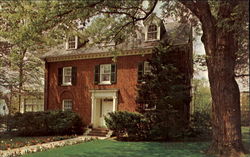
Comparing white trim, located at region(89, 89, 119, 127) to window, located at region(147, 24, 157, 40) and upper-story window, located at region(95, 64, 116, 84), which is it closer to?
upper-story window, located at region(95, 64, 116, 84)

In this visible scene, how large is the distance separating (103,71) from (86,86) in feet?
6.37

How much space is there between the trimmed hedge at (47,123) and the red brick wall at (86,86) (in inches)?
65.0

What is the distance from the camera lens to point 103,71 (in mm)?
19484

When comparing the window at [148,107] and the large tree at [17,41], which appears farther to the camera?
the window at [148,107]

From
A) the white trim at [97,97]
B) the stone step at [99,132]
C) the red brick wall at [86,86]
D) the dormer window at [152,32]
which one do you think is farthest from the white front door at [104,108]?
the dormer window at [152,32]

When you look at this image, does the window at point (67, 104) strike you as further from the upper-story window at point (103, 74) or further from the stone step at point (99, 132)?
the stone step at point (99, 132)

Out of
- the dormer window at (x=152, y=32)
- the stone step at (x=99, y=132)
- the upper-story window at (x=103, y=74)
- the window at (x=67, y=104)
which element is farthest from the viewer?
the window at (x=67, y=104)

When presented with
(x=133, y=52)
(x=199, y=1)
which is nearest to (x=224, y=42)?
(x=199, y=1)

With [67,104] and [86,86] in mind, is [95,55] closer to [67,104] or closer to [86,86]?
[86,86]

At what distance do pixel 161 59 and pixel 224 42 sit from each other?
5.34 metres

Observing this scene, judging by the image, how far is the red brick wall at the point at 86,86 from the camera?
717 inches

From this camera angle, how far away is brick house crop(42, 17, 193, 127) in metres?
17.6

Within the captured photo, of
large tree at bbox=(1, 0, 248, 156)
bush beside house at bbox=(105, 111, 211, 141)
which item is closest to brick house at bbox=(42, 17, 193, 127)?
bush beside house at bbox=(105, 111, 211, 141)

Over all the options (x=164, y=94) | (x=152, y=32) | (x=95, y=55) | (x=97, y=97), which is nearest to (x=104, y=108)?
(x=97, y=97)
